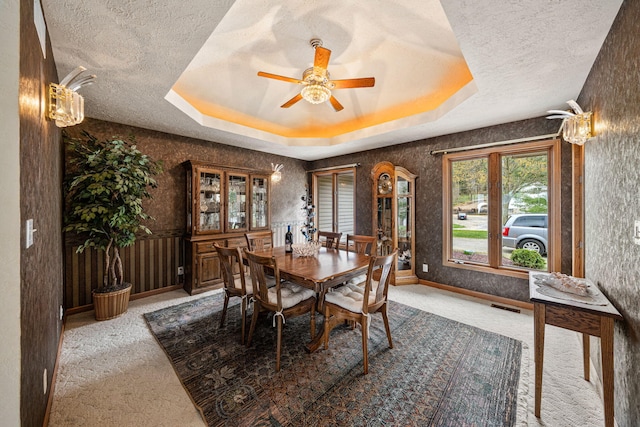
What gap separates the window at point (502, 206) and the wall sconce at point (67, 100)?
4.32 metres

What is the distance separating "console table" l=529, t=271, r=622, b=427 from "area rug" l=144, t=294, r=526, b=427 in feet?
1.48

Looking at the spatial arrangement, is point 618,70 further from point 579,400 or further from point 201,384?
point 201,384

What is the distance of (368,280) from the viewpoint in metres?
1.97

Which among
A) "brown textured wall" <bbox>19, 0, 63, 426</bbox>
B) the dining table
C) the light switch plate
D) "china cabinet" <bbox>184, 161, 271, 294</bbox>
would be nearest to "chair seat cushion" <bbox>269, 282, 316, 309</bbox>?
the dining table

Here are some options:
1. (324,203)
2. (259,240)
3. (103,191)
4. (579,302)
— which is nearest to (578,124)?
(579,302)

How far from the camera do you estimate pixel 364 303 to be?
2.05 meters

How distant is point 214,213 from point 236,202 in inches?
17.3

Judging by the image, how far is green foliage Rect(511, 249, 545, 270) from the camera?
3340mm

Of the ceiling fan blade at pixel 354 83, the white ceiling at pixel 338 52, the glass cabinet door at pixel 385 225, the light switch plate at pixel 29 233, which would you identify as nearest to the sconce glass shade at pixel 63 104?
the white ceiling at pixel 338 52

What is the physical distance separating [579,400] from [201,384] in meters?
2.76

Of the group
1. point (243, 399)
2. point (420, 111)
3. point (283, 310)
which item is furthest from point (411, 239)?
point (243, 399)

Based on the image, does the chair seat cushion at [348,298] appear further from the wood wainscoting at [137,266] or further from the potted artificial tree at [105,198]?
the wood wainscoting at [137,266]

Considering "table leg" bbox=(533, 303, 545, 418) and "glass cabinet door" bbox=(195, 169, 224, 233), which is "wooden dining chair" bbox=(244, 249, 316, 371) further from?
"glass cabinet door" bbox=(195, 169, 224, 233)

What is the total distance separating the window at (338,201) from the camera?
5.41 metres
